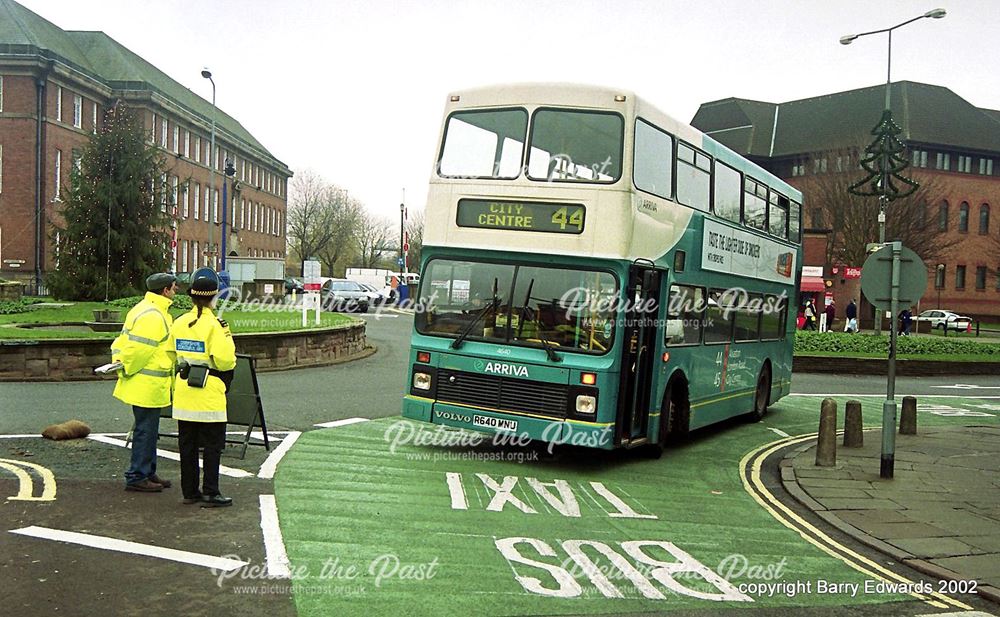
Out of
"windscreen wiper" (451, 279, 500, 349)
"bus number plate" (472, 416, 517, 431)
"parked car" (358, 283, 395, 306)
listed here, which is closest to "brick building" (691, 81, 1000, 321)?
"parked car" (358, 283, 395, 306)

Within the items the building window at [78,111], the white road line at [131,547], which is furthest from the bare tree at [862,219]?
the white road line at [131,547]

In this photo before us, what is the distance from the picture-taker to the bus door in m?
10.2

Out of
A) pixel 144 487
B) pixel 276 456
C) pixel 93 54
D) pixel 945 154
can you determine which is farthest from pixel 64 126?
pixel 945 154

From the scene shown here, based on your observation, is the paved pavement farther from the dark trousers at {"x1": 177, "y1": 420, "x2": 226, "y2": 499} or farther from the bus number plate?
the dark trousers at {"x1": 177, "y1": 420, "x2": 226, "y2": 499}

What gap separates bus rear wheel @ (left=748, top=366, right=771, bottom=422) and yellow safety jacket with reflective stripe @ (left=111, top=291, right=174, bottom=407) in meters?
10.4

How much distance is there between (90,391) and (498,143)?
352 inches

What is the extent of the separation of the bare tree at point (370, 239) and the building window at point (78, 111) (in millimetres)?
50630

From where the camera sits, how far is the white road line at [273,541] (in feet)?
19.9

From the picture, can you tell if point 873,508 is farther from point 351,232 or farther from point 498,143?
point 351,232

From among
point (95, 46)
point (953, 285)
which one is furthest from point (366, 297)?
point (953, 285)

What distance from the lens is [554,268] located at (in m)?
10.1

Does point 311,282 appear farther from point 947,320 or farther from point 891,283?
point 947,320

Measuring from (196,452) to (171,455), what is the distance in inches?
98.8

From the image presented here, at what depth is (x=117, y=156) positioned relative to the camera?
38125mm
